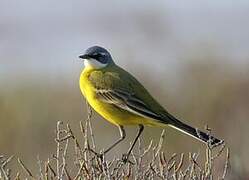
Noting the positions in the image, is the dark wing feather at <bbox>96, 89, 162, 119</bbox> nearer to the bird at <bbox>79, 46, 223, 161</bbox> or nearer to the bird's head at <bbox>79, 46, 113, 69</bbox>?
the bird at <bbox>79, 46, 223, 161</bbox>

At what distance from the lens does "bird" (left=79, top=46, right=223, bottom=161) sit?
29.7 ft

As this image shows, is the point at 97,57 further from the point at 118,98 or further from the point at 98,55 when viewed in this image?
the point at 118,98

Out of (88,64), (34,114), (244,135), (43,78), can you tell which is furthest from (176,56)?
(88,64)

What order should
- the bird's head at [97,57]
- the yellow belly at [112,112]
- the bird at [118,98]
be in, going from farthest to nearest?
the bird's head at [97,57], the yellow belly at [112,112], the bird at [118,98]

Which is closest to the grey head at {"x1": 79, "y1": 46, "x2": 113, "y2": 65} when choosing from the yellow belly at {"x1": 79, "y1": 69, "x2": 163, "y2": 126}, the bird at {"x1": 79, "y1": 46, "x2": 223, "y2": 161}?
the bird at {"x1": 79, "y1": 46, "x2": 223, "y2": 161}

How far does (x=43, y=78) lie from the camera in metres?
17.2

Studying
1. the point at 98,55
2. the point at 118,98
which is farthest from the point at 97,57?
the point at 118,98

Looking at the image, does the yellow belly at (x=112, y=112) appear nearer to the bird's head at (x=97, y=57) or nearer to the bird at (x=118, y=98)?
the bird at (x=118, y=98)

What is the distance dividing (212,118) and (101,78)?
18.1 feet

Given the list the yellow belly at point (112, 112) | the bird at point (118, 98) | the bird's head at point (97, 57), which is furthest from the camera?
A: the bird's head at point (97, 57)

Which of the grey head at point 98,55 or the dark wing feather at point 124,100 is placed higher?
the grey head at point 98,55

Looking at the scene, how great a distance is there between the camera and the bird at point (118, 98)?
357 inches

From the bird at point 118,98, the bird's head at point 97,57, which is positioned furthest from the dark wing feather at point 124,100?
the bird's head at point 97,57

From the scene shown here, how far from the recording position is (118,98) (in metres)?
9.30
